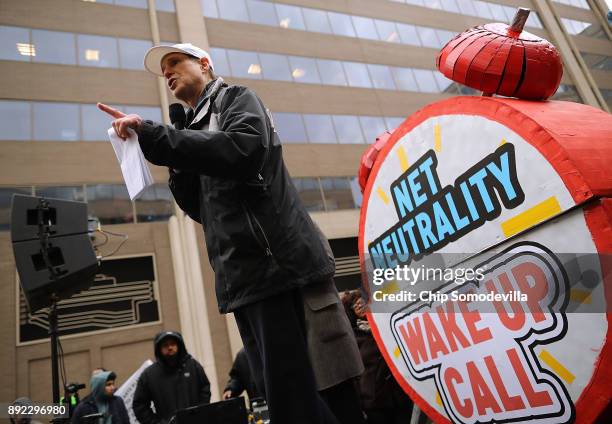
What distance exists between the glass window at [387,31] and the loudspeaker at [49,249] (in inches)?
676

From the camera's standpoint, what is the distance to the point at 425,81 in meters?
18.3

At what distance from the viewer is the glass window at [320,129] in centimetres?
1484

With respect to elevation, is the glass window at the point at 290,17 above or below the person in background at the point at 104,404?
above

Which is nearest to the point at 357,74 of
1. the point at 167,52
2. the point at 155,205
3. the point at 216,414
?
the point at 155,205

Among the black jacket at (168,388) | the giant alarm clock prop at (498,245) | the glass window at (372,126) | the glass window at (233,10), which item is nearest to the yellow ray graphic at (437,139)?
the giant alarm clock prop at (498,245)

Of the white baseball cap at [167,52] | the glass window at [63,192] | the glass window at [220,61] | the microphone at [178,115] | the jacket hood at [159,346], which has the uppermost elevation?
the glass window at [220,61]

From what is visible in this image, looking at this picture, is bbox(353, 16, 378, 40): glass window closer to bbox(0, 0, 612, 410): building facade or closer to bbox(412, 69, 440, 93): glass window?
bbox(0, 0, 612, 410): building facade

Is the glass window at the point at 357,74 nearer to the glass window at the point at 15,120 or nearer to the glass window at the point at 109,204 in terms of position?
the glass window at the point at 109,204

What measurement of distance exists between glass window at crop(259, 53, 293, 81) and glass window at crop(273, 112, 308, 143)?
166cm

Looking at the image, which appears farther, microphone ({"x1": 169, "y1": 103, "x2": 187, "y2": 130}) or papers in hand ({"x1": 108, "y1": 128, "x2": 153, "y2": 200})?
microphone ({"x1": 169, "y1": 103, "x2": 187, "y2": 130})

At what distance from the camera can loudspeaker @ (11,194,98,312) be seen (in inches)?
150

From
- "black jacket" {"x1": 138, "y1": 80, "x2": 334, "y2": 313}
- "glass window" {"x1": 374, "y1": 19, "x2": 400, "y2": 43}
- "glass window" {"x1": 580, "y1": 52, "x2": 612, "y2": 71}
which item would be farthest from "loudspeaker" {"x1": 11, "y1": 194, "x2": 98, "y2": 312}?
"glass window" {"x1": 580, "y1": 52, "x2": 612, "y2": 71}

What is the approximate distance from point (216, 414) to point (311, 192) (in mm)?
11645

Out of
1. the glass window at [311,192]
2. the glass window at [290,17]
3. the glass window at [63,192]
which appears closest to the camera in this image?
the glass window at [63,192]
